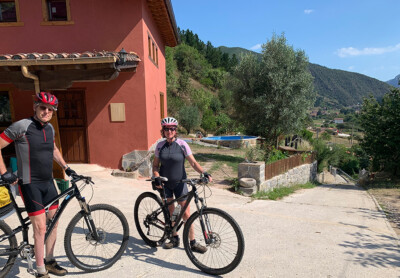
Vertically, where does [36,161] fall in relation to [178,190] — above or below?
above

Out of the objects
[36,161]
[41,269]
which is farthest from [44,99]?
[41,269]

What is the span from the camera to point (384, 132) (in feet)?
41.1

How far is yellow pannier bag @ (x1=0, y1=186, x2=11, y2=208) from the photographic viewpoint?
2.92 metres

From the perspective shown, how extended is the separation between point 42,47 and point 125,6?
2.92m

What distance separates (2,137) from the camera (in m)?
2.51

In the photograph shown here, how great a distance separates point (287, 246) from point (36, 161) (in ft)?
11.3

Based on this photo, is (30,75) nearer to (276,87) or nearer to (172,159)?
(172,159)

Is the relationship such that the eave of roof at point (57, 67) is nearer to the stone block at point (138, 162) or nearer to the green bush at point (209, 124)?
the stone block at point (138, 162)

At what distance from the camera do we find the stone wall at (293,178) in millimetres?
8387

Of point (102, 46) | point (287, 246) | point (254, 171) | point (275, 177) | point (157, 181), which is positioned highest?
point (102, 46)

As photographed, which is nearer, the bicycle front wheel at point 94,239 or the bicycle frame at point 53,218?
the bicycle frame at point 53,218

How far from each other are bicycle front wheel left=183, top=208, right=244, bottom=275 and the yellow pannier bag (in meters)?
2.06

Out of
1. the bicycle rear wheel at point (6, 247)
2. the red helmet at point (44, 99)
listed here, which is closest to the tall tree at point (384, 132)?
the red helmet at point (44, 99)

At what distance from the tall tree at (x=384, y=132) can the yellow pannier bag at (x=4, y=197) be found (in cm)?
1420
